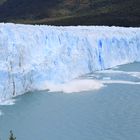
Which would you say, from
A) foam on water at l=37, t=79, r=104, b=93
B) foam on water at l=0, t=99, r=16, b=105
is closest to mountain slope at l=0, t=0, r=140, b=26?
foam on water at l=37, t=79, r=104, b=93

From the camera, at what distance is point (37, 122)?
11789mm

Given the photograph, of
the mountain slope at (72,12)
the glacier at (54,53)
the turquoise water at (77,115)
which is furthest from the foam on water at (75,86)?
the mountain slope at (72,12)

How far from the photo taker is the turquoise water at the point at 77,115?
1073cm

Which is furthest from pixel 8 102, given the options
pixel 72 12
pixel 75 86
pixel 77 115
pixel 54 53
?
pixel 72 12

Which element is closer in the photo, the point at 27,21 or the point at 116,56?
the point at 116,56

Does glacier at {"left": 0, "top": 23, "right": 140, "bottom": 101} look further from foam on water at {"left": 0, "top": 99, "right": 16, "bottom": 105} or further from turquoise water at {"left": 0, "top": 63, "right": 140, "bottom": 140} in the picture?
turquoise water at {"left": 0, "top": 63, "right": 140, "bottom": 140}

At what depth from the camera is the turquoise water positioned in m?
10.7

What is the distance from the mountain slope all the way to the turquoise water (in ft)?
78.1

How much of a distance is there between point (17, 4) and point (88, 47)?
35630 millimetres

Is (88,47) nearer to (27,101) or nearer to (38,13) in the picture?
(27,101)

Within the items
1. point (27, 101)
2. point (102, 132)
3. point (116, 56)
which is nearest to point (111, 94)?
point (27, 101)

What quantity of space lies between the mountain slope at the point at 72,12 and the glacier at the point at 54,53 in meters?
17.4

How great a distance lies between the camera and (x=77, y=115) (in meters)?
12.4

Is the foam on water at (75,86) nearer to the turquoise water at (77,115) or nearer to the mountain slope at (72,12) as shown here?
the turquoise water at (77,115)
